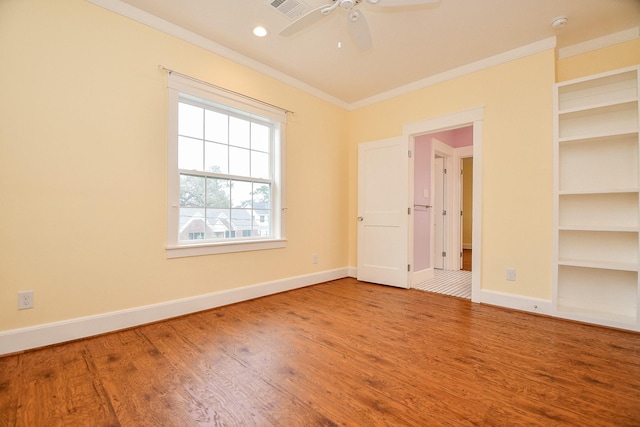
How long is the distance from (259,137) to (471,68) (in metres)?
2.60

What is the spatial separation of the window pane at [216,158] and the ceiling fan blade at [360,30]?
1.70 meters

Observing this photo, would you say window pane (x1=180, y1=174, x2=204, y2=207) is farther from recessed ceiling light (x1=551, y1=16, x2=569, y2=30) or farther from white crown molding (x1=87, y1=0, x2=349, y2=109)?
recessed ceiling light (x1=551, y1=16, x2=569, y2=30)

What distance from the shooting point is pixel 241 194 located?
3.12 m

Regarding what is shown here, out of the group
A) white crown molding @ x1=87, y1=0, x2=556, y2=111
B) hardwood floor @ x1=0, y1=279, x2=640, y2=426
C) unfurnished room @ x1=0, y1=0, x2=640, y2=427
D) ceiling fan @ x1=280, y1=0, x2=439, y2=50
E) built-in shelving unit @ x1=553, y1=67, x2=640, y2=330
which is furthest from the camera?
built-in shelving unit @ x1=553, y1=67, x2=640, y2=330

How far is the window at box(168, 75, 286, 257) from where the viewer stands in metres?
2.61

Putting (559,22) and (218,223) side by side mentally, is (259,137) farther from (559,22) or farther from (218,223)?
(559,22)

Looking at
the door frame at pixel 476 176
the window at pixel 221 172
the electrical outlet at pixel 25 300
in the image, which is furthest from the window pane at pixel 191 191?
the door frame at pixel 476 176

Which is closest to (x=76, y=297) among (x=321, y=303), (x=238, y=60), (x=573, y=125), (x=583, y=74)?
(x=321, y=303)

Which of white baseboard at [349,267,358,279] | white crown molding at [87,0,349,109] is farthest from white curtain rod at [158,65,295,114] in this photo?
white baseboard at [349,267,358,279]

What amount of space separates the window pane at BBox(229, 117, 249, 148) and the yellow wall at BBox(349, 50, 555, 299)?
2469 millimetres

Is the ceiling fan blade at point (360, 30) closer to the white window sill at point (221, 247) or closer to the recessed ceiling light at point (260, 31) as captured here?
the recessed ceiling light at point (260, 31)

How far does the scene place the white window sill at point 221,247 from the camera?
257 cm

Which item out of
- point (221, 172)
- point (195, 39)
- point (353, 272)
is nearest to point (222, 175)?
point (221, 172)

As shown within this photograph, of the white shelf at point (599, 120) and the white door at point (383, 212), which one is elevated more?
the white shelf at point (599, 120)
